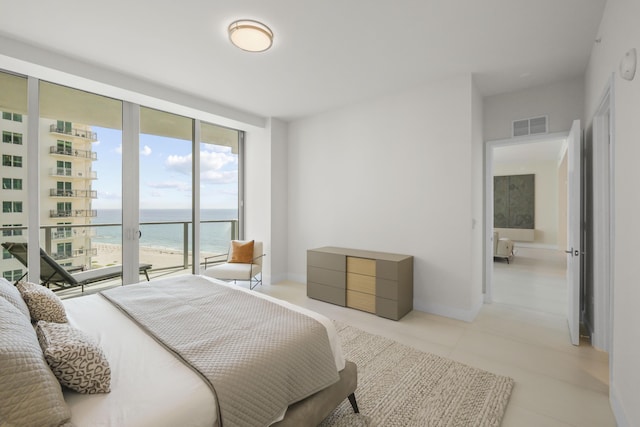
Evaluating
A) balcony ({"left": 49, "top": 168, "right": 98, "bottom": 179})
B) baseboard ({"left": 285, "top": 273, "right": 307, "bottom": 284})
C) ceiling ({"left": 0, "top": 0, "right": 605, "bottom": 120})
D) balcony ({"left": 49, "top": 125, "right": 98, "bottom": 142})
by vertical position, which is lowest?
baseboard ({"left": 285, "top": 273, "right": 307, "bottom": 284})

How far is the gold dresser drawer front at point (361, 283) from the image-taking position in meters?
3.71

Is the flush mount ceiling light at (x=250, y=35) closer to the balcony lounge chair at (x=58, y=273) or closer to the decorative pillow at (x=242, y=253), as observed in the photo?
the decorative pillow at (x=242, y=253)

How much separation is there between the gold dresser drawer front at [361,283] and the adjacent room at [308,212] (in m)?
0.03

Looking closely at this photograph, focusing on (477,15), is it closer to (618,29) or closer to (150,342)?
(618,29)

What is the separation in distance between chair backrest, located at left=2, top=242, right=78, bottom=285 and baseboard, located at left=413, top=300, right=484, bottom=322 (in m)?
4.25

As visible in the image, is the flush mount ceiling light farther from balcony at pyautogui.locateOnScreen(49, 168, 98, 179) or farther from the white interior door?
the white interior door

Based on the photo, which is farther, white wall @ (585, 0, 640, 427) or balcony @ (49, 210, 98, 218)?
balcony @ (49, 210, 98, 218)

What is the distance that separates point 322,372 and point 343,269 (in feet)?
7.85

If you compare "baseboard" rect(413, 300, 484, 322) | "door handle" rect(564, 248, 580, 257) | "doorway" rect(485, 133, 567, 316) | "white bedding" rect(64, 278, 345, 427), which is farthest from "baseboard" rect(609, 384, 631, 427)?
"white bedding" rect(64, 278, 345, 427)

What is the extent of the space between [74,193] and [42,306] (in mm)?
2384

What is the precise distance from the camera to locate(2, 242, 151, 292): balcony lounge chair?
3053 mm

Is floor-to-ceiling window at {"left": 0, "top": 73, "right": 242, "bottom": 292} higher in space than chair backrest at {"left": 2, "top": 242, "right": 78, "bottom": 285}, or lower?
higher

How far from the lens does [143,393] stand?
118 centimetres

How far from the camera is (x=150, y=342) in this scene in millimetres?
1611
